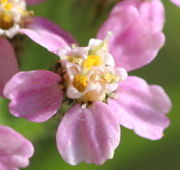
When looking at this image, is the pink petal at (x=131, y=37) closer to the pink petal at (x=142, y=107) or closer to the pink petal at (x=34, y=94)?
the pink petal at (x=142, y=107)

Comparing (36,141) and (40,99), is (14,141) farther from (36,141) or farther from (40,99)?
(36,141)

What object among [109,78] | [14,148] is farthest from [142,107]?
[14,148]

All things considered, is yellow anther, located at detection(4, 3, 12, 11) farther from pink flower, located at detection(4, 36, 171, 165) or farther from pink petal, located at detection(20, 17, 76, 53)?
pink flower, located at detection(4, 36, 171, 165)

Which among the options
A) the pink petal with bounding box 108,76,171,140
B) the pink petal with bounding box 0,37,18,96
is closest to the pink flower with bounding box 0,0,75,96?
the pink petal with bounding box 0,37,18,96

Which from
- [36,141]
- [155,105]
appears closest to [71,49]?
[155,105]

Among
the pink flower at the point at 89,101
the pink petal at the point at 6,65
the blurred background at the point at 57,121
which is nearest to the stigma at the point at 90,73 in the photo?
the pink flower at the point at 89,101

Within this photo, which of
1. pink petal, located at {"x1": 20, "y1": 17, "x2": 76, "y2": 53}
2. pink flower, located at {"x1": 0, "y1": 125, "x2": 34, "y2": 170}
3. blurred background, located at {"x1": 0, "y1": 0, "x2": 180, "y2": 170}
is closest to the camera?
pink flower, located at {"x1": 0, "y1": 125, "x2": 34, "y2": 170}
